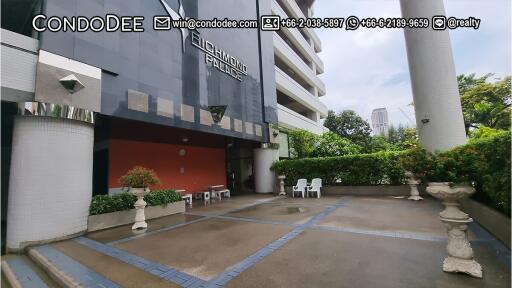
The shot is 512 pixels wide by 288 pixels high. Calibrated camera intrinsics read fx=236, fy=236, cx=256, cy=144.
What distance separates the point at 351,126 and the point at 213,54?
3158cm

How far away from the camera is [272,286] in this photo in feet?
10.1

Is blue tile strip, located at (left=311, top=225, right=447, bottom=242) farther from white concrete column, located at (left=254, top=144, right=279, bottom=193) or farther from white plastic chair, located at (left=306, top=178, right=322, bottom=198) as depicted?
white concrete column, located at (left=254, top=144, right=279, bottom=193)

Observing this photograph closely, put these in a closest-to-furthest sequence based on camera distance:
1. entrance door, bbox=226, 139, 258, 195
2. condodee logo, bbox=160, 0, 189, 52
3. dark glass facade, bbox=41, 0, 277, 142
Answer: dark glass facade, bbox=41, 0, 277, 142 → condodee logo, bbox=160, 0, 189, 52 → entrance door, bbox=226, 139, 258, 195

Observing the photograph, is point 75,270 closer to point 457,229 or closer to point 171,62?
point 457,229

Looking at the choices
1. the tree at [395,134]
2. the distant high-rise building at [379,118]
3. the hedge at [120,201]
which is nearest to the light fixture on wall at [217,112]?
the hedge at [120,201]

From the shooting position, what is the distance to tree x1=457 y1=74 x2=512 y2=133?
14.0m

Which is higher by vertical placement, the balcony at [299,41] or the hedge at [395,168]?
the balcony at [299,41]

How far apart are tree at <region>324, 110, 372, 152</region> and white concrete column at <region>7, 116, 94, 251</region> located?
1420 inches

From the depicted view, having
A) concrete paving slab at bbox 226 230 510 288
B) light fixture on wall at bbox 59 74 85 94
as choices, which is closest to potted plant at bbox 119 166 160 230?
light fixture on wall at bbox 59 74 85 94

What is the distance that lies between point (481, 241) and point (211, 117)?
9461 mm

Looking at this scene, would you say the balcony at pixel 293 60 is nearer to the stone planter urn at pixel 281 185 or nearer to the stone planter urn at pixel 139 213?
the stone planter urn at pixel 281 185

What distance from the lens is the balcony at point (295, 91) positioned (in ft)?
60.7

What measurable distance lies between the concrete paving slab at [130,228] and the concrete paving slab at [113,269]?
68 centimetres

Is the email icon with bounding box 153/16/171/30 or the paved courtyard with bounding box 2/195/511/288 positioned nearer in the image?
the paved courtyard with bounding box 2/195/511/288
